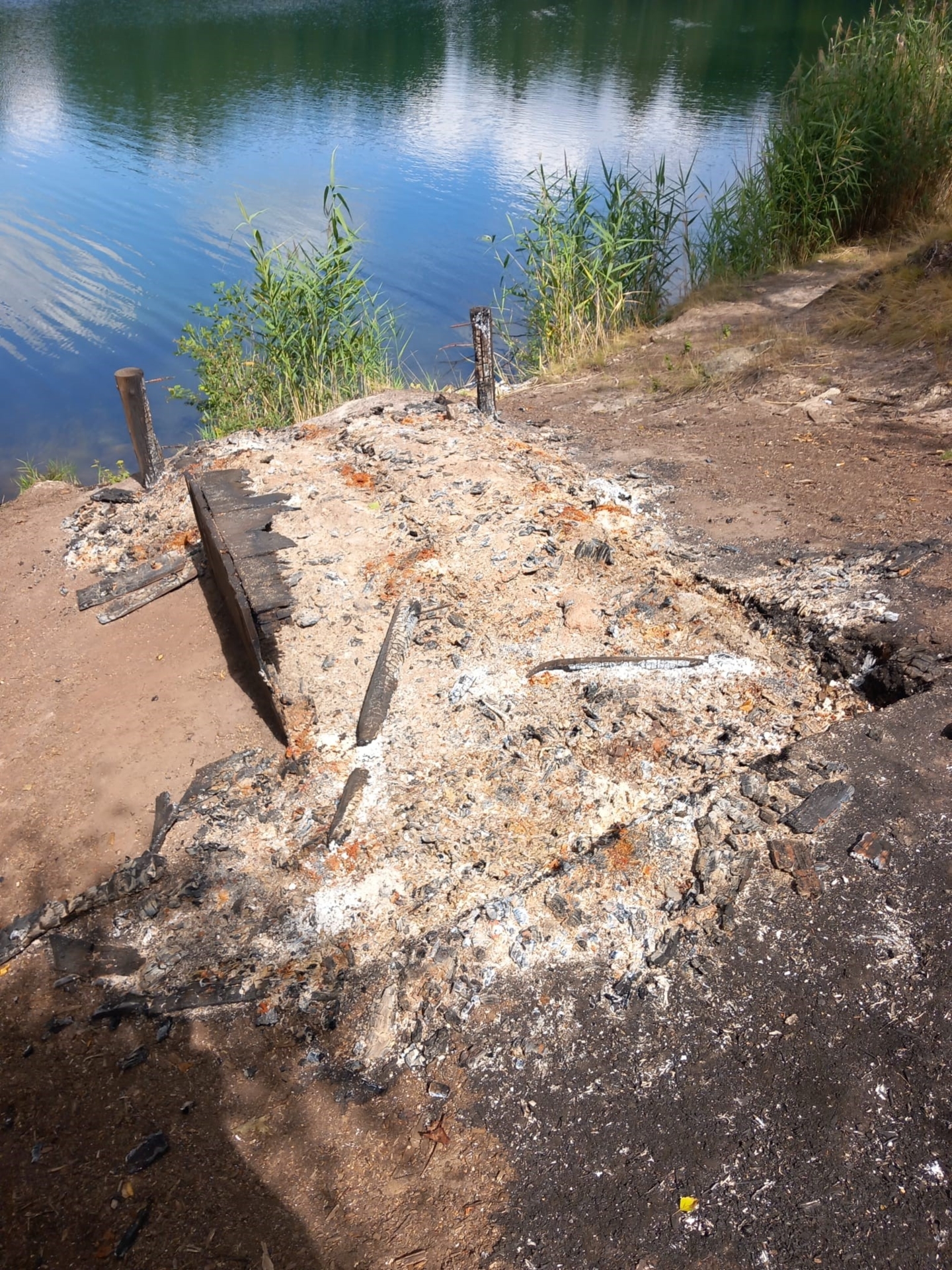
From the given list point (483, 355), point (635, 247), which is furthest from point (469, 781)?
point (635, 247)

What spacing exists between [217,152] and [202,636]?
13.4m

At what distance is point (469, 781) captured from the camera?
330cm

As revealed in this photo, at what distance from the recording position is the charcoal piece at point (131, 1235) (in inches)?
81.6

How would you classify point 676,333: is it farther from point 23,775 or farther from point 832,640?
point 23,775

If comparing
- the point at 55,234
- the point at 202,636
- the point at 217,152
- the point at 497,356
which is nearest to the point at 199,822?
the point at 202,636

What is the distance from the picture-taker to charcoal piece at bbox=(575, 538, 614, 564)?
14.5ft

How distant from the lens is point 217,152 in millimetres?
14992

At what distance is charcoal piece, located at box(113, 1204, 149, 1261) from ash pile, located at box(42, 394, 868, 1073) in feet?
1.90

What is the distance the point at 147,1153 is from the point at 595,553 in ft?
10.3

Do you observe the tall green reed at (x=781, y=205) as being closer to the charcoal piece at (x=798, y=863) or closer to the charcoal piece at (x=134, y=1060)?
the charcoal piece at (x=798, y=863)

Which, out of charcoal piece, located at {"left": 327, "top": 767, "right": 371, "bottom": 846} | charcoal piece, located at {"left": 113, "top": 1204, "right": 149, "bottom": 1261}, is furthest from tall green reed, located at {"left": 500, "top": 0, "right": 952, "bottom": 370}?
charcoal piece, located at {"left": 113, "top": 1204, "right": 149, "bottom": 1261}

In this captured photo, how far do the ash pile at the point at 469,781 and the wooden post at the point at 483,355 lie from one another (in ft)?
5.01

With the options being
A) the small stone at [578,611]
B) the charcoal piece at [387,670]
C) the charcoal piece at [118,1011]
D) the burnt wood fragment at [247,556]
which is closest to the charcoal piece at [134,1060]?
the charcoal piece at [118,1011]

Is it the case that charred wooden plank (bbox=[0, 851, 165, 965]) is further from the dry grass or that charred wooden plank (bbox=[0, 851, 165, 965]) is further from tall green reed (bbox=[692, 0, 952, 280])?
tall green reed (bbox=[692, 0, 952, 280])
